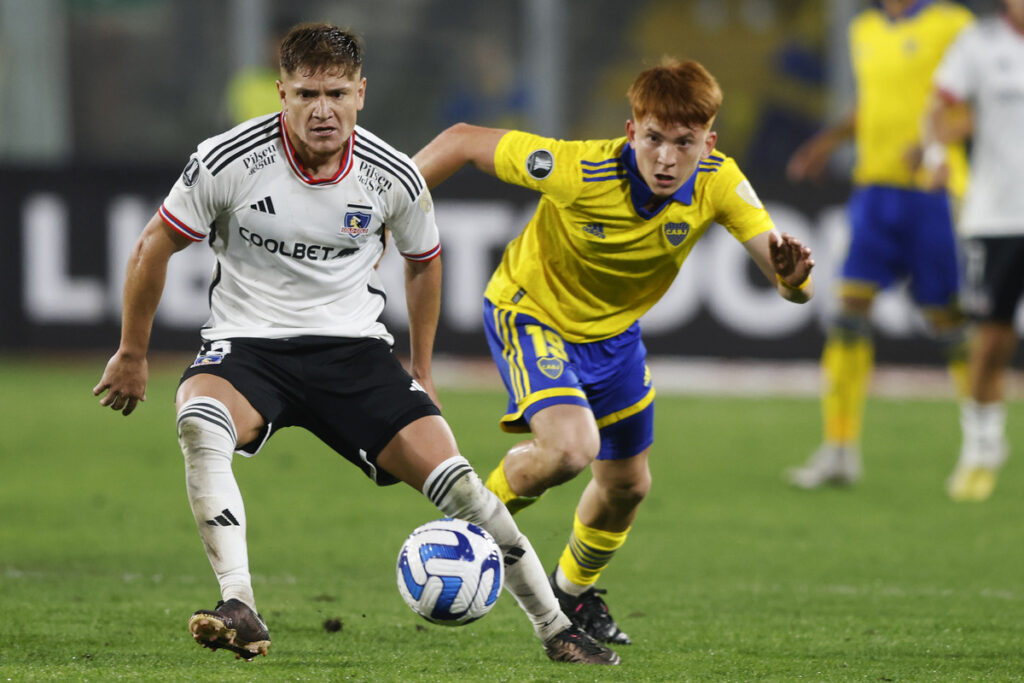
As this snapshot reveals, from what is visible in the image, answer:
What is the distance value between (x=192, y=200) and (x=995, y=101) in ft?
18.2

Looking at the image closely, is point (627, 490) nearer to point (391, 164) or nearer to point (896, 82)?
point (391, 164)

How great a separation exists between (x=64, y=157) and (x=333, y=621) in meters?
11.0

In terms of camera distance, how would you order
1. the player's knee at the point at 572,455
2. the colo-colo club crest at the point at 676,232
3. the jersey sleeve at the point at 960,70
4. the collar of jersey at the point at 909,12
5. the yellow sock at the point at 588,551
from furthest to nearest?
the collar of jersey at the point at 909,12 → the jersey sleeve at the point at 960,70 → the yellow sock at the point at 588,551 → the colo-colo club crest at the point at 676,232 → the player's knee at the point at 572,455

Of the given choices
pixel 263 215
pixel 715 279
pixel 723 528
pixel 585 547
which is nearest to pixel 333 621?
pixel 585 547

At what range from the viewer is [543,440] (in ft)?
16.4

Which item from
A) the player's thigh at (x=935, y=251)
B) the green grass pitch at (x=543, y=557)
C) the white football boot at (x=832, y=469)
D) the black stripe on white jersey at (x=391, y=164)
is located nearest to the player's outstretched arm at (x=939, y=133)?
the player's thigh at (x=935, y=251)

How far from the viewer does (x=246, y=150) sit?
4.68m

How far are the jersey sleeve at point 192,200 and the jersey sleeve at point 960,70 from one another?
5187mm

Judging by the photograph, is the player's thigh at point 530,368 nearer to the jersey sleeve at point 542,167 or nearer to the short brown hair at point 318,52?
the jersey sleeve at point 542,167

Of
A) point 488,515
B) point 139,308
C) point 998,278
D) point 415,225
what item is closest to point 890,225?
point 998,278

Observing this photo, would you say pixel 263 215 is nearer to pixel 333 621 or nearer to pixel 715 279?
pixel 333 621

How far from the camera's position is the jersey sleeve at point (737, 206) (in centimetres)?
514

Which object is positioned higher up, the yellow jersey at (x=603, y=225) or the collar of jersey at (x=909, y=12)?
the collar of jersey at (x=909, y=12)

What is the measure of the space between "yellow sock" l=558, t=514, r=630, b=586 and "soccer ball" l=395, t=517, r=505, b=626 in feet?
2.93
